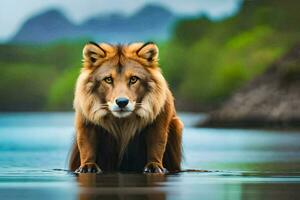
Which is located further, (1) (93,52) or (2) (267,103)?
(2) (267,103)

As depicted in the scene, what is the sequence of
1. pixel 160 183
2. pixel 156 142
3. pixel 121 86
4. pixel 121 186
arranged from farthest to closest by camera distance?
pixel 156 142
pixel 121 86
pixel 160 183
pixel 121 186

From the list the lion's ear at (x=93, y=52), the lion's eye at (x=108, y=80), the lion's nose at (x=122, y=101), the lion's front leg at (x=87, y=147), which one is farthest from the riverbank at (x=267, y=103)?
the lion's nose at (x=122, y=101)

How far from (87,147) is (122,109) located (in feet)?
2.21

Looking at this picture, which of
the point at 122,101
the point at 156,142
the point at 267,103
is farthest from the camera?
the point at 267,103

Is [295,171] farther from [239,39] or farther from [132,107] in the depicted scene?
[239,39]

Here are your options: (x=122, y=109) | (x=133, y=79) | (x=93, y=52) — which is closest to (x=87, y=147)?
(x=122, y=109)

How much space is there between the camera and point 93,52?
651 inches

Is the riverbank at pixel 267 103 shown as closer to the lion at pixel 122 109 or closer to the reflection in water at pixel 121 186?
the lion at pixel 122 109

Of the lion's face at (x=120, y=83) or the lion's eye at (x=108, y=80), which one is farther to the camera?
the lion's eye at (x=108, y=80)

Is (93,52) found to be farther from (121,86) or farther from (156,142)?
(156,142)

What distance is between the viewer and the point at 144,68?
16.5 meters

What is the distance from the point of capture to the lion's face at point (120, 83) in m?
16.1

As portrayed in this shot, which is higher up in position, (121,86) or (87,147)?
(121,86)

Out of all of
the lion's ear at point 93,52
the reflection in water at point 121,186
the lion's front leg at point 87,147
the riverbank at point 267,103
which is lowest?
the reflection in water at point 121,186
